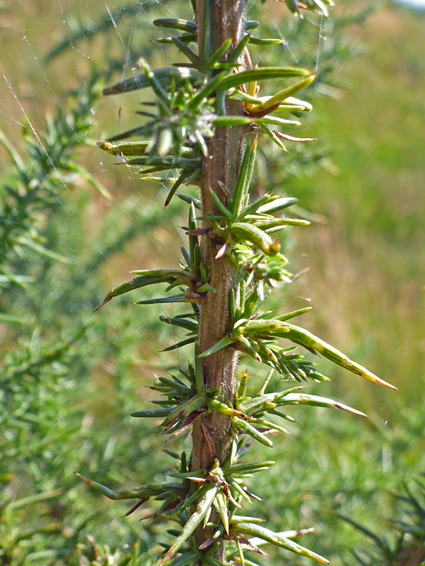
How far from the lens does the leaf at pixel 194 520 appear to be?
413 millimetres

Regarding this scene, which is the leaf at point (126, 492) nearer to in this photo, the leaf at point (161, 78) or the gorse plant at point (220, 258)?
the gorse plant at point (220, 258)

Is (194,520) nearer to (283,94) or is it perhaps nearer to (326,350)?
(326,350)

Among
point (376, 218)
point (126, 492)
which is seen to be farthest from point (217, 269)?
point (376, 218)

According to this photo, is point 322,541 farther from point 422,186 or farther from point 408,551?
point 422,186

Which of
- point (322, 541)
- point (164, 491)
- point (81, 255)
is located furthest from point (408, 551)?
point (81, 255)

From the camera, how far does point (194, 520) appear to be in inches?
16.7

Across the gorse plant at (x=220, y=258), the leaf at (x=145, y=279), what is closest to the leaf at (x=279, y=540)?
the gorse plant at (x=220, y=258)

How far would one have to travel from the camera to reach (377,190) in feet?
19.0

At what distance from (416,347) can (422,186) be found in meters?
2.97

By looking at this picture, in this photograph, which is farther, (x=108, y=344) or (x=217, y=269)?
(x=108, y=344)

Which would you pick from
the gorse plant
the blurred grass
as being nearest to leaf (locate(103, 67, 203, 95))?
the gorse plant

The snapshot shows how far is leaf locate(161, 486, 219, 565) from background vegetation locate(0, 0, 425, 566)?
0.15m

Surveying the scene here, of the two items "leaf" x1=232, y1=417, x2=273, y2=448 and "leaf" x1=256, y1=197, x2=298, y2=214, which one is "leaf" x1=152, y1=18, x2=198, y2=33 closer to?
"leaf" x1=256, y1=197, x2=298, y2=214

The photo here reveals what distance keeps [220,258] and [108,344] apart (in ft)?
3.54
